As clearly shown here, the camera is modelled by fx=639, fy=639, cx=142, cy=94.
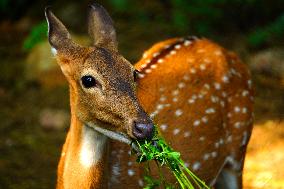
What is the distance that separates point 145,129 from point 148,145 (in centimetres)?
9

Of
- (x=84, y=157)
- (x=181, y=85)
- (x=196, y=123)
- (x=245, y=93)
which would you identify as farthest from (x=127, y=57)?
(x=84, y=157)

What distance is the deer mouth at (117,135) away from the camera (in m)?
3.55

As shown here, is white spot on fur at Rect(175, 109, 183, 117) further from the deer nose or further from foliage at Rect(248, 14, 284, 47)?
foliage at Rect(248, 14, 284, 47)

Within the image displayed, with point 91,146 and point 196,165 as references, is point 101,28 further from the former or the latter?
point 196,165

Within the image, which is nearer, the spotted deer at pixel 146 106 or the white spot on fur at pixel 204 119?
the spotted deer at pixel 146 106

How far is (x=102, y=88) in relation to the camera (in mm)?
3596

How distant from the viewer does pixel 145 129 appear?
3.41m

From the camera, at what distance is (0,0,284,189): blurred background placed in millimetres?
6125

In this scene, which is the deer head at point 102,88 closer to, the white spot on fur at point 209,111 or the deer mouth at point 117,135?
the deer mouth at point 117,135

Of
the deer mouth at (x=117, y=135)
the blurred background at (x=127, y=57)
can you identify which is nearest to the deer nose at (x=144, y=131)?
the deer mouth at (x=117, y=135)

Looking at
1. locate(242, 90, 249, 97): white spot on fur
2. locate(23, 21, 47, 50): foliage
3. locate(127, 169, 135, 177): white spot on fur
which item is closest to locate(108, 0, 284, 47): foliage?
locate(23, 21, 47, 50): foliage

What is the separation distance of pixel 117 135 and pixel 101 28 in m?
0.94

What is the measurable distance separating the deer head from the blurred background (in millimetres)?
2103

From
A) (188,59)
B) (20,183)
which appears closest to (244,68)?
(188,59)
